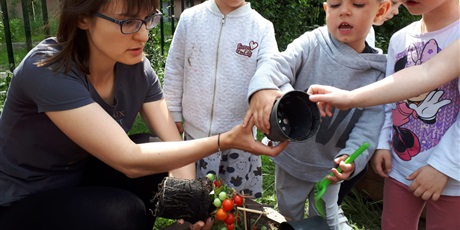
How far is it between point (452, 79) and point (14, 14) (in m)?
6.57

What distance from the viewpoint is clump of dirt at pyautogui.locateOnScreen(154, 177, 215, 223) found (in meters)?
1.78

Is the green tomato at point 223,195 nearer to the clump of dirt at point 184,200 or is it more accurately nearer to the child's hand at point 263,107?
the clump of dirt at point 184,200

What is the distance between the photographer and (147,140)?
2.22 meters

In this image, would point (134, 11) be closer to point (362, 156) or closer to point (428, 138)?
point (362, 156)

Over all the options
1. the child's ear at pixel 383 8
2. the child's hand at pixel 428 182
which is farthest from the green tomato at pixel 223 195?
the child's ear at pixel 383 8

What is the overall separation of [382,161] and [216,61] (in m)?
0.94

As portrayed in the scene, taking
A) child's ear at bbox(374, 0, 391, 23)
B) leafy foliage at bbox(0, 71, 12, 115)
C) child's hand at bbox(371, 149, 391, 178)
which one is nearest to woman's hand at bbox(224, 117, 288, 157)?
child's hand at bbox(371, 149, 391, 178)

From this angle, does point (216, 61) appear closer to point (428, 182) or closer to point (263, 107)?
point (263, 107)

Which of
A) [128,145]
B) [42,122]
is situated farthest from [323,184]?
[42,122]

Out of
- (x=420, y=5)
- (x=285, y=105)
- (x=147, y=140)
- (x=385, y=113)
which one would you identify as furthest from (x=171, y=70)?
(x=420, y=5)

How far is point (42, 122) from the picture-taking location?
1.82 meters

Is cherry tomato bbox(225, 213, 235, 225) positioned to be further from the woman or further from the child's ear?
the child's ear

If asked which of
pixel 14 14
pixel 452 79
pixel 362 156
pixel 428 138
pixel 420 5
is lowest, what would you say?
pixel 14 14

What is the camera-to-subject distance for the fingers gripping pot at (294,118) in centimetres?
160
